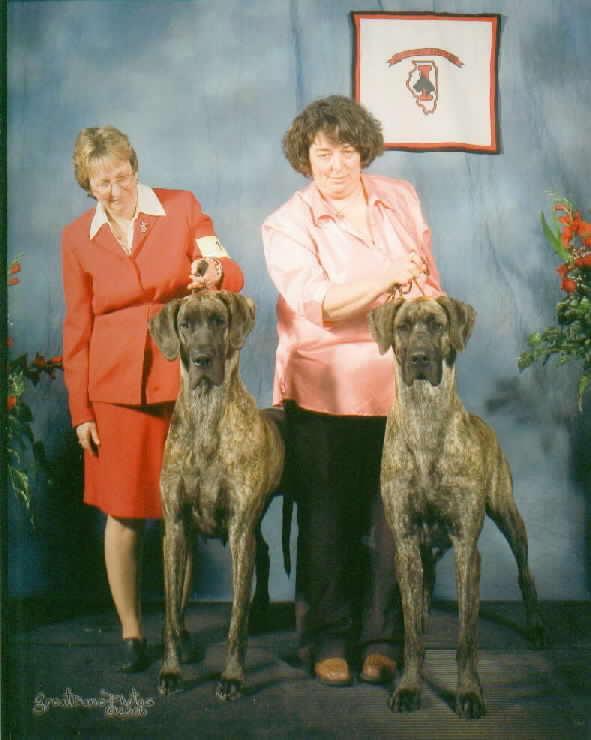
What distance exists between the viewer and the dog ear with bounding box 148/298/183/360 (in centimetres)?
207

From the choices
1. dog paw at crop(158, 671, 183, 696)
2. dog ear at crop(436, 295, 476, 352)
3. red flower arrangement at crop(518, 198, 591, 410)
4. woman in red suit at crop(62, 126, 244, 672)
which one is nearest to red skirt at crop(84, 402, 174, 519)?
woman in red suit at crop(62, 126, 244, 672)

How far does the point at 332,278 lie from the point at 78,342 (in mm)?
704

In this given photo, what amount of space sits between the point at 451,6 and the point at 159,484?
149cm

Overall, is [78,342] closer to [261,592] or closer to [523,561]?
[261,592]

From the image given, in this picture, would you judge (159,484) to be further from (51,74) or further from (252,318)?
(51,74)

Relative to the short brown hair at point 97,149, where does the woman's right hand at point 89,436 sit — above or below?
below

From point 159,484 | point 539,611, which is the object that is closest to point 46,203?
point 159,484

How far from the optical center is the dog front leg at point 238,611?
2.08 meters

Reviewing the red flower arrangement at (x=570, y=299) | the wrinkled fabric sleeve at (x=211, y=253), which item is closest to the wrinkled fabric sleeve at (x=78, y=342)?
the wrinkled fabric sleeve at (x=211, y=253)

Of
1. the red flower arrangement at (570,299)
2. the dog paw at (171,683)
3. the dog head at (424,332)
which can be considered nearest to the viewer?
the dog head at (424,332)

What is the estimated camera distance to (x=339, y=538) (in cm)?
222

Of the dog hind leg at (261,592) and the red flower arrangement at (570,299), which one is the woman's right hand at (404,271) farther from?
the dog hind leg at (261,592)

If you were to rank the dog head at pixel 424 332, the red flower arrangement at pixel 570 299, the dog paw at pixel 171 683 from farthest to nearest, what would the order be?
the red flower arrangement at pixel 570 299, the dog paw at pixel 171 683, the dog head at pixel 424 332

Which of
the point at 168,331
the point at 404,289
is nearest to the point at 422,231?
the point at 404,289
